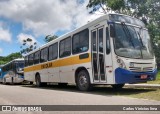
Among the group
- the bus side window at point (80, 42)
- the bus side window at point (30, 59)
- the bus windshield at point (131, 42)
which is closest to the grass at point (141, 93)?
the bus windshield at point (131, 42)

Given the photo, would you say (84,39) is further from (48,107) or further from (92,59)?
(48,107)

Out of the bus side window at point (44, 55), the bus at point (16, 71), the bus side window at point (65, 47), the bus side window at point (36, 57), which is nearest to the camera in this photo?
the bus side window at point (65, 47)

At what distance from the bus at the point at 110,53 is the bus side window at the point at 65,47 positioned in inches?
2.2

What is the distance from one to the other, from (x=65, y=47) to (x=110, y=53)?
483cm

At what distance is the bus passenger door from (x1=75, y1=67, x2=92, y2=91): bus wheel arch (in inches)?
25.5

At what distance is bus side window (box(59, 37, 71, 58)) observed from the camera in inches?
637

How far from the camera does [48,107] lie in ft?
29.3

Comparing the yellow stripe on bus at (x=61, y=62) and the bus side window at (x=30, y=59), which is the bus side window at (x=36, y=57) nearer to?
the yellow stripe on bus at (x=61, y=62)

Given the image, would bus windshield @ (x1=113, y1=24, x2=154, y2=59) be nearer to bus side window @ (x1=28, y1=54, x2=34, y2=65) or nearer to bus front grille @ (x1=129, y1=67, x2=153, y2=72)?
bus front grille @ (x1=129, y1=67, x2=153, y2=72)

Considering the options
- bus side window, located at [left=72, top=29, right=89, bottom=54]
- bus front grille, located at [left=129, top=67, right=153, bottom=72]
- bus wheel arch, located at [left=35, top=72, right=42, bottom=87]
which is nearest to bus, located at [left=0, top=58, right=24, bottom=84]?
bus wheel arch, located at [left=35, top=72, right=42, bottom=87]

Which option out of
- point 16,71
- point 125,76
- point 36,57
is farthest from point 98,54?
point 16,71

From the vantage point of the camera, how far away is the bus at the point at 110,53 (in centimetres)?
1221

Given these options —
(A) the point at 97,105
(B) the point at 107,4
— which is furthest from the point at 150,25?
(A) the point at 97,105

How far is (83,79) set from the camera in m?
14.3
